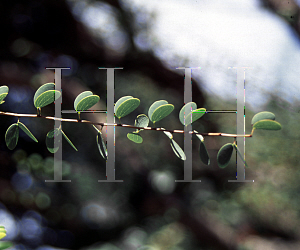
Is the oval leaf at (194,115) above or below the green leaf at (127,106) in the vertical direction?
below

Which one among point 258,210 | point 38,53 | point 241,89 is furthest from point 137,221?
point 38,53

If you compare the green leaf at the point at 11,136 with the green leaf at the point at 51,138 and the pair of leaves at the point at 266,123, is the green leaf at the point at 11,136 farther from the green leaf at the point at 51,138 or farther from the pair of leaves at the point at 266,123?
the pair of leaves at the point at 266,123

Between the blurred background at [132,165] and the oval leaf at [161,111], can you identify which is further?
the blurred background at [132,165]

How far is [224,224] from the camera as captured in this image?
67cm

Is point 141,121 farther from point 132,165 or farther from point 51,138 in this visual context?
point 132,165

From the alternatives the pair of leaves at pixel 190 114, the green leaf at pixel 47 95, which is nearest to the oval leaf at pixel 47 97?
the green leaf at pixel 47 95

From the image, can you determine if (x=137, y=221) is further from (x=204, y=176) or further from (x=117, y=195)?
(x=204, y=176)

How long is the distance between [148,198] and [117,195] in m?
0.10

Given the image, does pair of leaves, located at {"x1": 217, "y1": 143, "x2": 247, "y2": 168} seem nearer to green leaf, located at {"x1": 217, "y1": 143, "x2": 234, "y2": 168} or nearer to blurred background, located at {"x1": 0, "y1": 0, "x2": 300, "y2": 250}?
green leaf, located at {"x1": 217, "y1": 143, "x2": 234, "y2": 168}

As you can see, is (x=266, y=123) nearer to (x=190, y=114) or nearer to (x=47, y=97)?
(x=190, y=114)

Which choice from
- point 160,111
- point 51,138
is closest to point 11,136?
point 51,138

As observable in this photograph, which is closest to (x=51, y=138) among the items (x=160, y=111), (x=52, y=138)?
(x=52, y=138)

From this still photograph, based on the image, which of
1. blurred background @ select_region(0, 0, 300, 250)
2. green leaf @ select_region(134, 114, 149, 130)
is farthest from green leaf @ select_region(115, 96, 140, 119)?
blurred background @ select_region(0, 0, 300, 250)

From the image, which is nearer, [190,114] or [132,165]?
[190,114]
